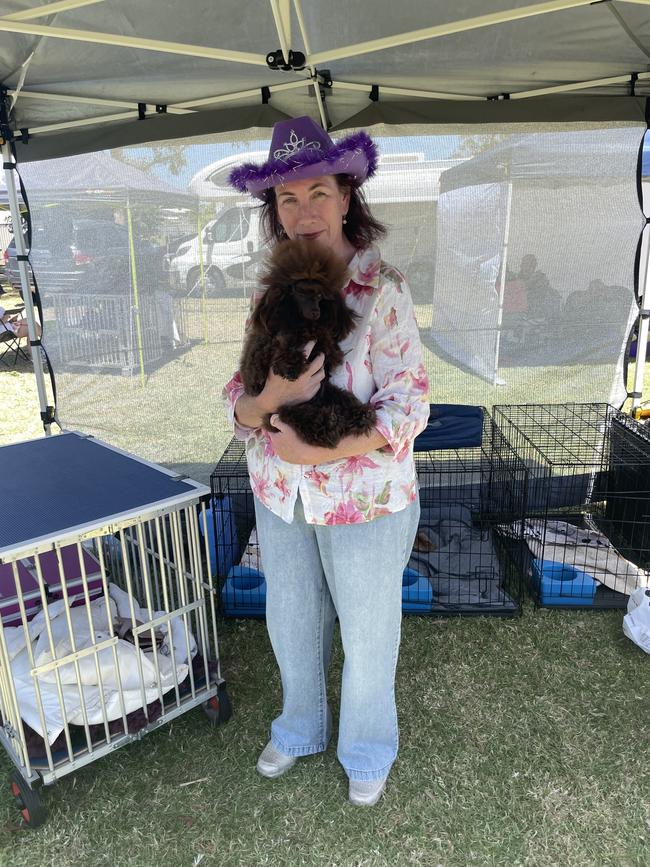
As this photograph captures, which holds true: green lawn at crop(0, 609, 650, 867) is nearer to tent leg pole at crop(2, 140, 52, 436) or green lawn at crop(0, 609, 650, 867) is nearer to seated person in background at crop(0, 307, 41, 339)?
tent leg pole at crop(2, 140, 52, 436)

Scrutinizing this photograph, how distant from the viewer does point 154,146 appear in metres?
3.76

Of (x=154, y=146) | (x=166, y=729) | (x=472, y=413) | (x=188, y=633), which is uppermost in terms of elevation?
(x=154, y=146)

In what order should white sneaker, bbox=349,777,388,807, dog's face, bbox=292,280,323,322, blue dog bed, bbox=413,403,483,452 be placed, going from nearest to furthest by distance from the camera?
1. dog's face, bbox=292,280,323,322
2. white sneaker, bbox=349,777,388,807
3. blue dog bed, bbox=413,403,483,452

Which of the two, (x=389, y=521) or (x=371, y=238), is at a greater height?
(x=371, y=238)

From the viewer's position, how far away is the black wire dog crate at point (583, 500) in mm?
3074

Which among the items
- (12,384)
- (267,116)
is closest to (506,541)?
(267,116)

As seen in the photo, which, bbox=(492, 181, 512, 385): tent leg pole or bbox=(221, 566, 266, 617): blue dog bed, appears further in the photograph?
bbox=(492, 181, 512, 385): tent leg pole

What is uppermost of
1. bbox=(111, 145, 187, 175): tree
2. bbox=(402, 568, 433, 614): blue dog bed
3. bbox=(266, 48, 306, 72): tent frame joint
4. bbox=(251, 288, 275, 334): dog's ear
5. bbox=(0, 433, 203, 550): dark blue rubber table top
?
bbox=(266, 48, 306, 72): tent frame joint

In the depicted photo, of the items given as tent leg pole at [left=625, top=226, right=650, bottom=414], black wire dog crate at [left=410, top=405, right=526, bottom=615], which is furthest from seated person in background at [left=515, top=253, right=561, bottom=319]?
black wire dog crate at [left=410, top=405, right=526, bottom=615]

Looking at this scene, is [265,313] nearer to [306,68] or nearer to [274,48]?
[274,48]

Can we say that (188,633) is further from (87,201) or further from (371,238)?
(87,201)

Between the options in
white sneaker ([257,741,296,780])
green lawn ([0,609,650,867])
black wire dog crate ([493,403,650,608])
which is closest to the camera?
green lawn ([0,609,650,867])

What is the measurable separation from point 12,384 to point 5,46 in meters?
5.95

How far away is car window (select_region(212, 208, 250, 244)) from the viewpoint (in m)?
3.92
